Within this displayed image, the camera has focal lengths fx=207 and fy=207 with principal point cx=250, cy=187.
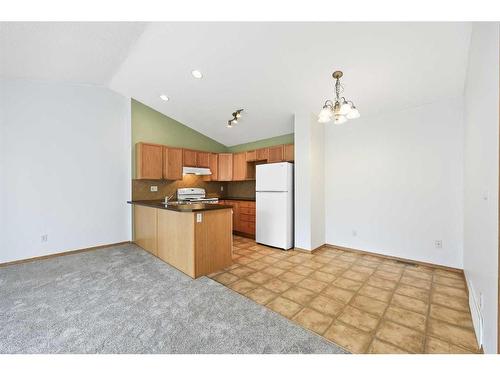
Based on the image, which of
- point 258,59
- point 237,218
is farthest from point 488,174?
point 237,218

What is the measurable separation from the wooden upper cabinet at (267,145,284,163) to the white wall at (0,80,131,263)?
3.01m

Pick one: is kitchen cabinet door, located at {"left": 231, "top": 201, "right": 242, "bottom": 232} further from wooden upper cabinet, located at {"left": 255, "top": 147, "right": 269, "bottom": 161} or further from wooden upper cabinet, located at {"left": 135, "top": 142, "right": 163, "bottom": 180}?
wooden upper cabinet, located at {"left": 135, "top": 142, "right": 163, "bottom": 180}

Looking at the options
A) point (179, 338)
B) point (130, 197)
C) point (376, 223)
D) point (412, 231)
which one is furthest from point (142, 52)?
→ point (412, 231)

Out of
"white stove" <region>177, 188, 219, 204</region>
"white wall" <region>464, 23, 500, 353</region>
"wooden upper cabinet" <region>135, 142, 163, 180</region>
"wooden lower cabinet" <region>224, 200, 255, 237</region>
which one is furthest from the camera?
"white stove" <region>177, 188, 219, 204</region>

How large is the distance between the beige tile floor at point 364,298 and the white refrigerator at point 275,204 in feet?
1.68

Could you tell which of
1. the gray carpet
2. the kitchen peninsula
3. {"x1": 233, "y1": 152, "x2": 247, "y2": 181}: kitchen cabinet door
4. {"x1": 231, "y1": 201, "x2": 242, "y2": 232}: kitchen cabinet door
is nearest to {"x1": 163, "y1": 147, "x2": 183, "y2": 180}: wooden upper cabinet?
the kitchen peninsula

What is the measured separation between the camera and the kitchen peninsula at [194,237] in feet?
8.90

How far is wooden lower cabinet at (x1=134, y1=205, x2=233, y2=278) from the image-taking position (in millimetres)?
2715

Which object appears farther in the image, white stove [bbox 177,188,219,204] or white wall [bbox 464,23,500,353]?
white stove [bbox 177,188,219,204]

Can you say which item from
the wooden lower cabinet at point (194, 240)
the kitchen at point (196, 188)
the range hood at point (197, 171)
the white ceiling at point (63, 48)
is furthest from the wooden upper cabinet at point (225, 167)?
the white ceiling at point (63, 48)

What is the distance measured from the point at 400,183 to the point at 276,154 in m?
2.33

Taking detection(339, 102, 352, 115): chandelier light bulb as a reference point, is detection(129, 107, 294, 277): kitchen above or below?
below

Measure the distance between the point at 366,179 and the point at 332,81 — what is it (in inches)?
70.0
